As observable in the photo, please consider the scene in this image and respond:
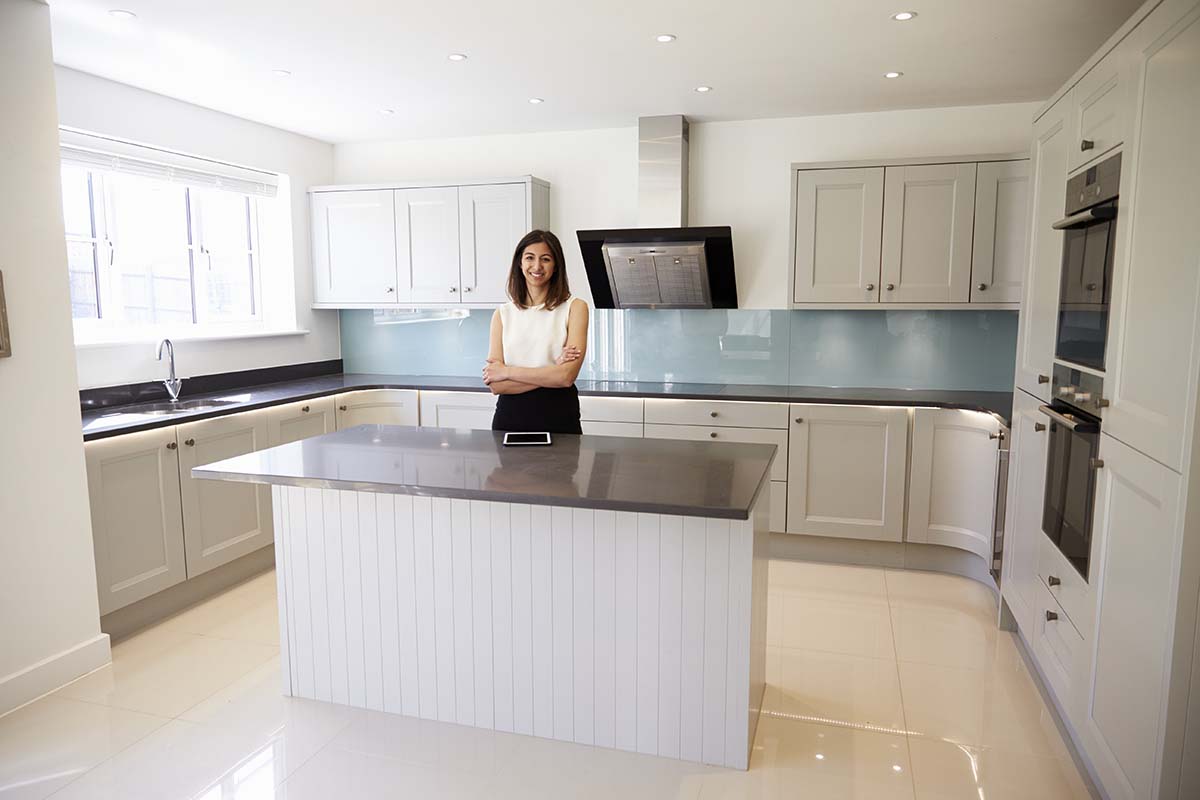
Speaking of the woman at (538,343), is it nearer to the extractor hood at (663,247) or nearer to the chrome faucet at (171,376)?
the extractor hood at (663,247)

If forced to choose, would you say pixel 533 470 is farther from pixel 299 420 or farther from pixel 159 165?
pixel 159 165

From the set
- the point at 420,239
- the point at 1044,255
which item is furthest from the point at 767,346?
the point at 420,239

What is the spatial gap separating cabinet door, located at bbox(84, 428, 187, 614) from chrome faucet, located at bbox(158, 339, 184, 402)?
27.9 inches

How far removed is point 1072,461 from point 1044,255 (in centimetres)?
83

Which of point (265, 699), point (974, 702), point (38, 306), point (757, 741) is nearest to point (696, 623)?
point (757, 741)

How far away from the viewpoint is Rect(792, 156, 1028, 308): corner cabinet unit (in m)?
3.84

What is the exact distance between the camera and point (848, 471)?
4000mm

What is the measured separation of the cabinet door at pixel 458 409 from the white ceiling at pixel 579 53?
1572mm

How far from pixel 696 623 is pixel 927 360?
9.14 feet

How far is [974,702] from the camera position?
265cm

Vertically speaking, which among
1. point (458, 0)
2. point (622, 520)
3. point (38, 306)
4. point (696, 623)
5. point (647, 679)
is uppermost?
point (458, 0)

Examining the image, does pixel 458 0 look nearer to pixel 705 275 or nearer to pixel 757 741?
pixel 705 275

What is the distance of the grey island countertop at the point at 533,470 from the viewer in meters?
1.92

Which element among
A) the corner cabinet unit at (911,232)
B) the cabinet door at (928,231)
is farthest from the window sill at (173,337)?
the cabinet door at (928,231)
